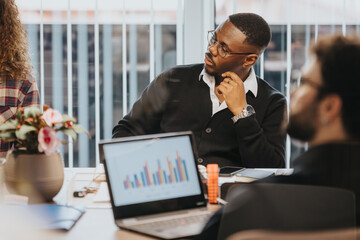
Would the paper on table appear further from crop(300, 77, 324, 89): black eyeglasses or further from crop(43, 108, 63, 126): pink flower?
crop(300, 77, 324, 89): black eyeglasses

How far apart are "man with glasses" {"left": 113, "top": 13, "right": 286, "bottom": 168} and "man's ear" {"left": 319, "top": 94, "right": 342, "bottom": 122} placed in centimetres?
109

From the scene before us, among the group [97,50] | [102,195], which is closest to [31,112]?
[102,195]

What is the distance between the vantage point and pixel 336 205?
0.76 m

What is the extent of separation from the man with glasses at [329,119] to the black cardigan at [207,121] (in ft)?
3.43

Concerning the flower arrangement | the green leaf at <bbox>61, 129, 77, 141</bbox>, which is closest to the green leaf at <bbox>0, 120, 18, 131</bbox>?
the flower arrangement

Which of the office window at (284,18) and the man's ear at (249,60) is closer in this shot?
the man's ear at (249,60)

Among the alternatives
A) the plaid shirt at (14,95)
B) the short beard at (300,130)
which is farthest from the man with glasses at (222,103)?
the short beard at (300,130)

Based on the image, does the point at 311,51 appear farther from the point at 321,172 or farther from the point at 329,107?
the point at 321,172

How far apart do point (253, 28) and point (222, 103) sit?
0.37 m

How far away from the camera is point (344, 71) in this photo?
2.53 ft

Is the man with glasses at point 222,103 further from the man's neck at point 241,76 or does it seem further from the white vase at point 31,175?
the white vase at point 31,175

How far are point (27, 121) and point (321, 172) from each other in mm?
851

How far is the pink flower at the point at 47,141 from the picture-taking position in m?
1.27

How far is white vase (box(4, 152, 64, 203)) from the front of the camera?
1287mm
